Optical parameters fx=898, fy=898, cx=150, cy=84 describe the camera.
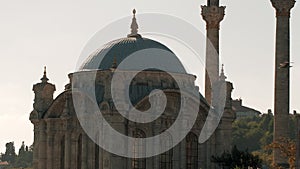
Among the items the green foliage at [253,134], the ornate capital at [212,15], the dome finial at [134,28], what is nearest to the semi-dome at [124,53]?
the dome finial at [134,28]

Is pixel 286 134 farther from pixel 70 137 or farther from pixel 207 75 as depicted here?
pixel 70 137

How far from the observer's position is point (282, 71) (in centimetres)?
5844

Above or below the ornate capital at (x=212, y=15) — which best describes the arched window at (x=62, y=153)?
below

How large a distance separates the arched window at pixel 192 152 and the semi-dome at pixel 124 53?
528 centimetres

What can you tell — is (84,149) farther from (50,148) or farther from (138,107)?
(138,107)

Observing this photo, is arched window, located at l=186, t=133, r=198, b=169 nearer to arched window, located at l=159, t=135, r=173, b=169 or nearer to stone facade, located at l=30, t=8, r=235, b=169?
stone facade, located at l=30, t=8, r=235, b=169

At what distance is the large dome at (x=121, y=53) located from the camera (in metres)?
64.6

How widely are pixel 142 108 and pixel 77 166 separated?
700 cm

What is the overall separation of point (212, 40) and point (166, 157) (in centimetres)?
1065

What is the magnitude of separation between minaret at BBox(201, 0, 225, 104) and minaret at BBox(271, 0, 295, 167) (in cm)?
899

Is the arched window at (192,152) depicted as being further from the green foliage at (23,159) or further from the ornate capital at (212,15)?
the green foliage at (23,159)

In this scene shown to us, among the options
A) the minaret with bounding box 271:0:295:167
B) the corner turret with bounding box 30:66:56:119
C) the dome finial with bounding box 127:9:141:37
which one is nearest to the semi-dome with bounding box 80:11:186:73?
the dome finial with bounding box 127:9:141:37

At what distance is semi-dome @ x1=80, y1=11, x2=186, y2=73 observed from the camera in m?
64.6

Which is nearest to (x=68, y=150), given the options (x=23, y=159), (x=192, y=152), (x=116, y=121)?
(x=116, y=121)
